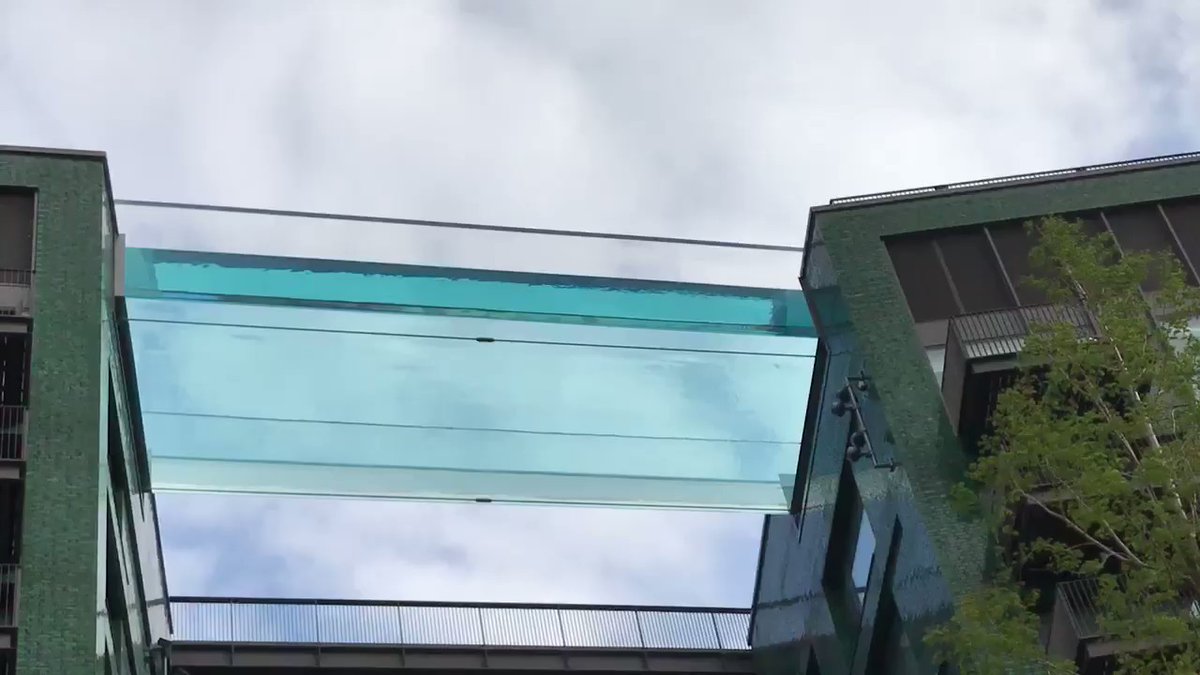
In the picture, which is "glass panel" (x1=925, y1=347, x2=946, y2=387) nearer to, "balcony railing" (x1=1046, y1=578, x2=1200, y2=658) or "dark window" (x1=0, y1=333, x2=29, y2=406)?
"balcony railing" (x1=1046, y1=578, x2=1200, y2=658)

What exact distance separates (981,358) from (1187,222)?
746cm

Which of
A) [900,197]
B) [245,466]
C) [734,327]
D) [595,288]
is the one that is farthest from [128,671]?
[900,197]

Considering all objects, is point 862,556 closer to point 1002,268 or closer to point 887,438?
point 887,438

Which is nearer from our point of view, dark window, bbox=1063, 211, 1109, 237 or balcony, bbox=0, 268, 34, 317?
balcony, bbox=0, 268, 34, 317

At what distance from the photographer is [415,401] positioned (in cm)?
3438

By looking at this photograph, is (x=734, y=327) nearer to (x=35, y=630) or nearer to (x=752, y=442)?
(x=752, y=442)

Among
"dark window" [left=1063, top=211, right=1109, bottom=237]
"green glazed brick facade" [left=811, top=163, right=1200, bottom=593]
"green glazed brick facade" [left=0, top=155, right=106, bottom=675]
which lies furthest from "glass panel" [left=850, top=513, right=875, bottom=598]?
"green glazed brick facade" [left=0, top=155, right=106, bottom=675]

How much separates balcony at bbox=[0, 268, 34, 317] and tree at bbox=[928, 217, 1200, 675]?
52.9ft

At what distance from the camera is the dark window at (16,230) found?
28.7 metres

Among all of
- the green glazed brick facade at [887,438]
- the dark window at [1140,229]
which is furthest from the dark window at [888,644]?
the dark window at [1140,229]

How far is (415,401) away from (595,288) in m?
4.60

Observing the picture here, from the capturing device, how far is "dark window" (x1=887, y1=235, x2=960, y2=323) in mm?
31406

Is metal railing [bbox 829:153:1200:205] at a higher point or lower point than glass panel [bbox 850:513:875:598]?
higher

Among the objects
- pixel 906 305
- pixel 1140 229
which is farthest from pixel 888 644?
pixel 1140 229
